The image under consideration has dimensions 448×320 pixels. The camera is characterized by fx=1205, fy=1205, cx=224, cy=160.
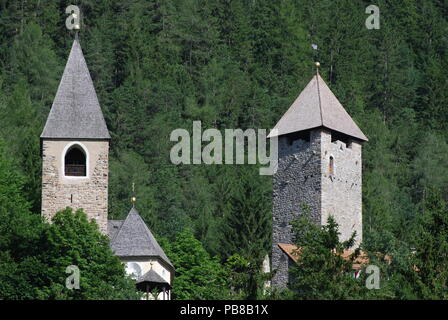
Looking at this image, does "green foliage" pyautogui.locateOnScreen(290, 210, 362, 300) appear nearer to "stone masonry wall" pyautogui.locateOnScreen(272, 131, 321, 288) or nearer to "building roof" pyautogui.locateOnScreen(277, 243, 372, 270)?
"building roof" pyautogui.locateOnScreen(277, 243, 372, 270)

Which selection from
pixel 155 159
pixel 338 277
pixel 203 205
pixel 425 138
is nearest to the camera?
pixel 338 277

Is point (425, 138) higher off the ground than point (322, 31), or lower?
lower

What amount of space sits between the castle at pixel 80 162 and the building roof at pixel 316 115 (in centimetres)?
777

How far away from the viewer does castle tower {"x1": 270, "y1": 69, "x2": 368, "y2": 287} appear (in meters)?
43.0

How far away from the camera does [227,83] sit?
77.8m

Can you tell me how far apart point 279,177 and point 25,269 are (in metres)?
12.3

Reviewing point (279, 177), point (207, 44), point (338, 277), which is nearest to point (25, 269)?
point (338, 277)

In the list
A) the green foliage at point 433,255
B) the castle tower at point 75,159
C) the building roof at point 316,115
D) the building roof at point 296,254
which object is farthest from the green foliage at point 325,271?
the building roof at point 316,115

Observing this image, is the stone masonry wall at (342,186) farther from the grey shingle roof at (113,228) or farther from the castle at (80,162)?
the grey shingle roof at (113,228)

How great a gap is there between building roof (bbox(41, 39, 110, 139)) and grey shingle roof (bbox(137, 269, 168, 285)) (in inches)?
194
